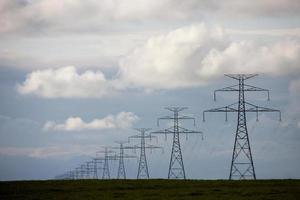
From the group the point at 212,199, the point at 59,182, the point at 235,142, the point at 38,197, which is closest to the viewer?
the point at 212,199

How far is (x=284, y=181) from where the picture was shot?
7762 cm

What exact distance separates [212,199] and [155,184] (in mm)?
20265

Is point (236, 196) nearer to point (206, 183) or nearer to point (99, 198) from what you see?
point (99, 198)

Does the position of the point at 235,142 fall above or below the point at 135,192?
above

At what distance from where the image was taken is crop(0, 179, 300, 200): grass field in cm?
6256

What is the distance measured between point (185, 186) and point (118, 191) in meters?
8.71

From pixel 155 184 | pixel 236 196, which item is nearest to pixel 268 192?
pixel 236 196

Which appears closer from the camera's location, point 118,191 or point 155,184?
point 118,191

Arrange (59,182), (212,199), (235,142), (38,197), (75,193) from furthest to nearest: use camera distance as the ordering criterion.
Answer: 1. (59,182)
2. (235,142)
3. (75,193)
4. (38,197)
5. (212,199)

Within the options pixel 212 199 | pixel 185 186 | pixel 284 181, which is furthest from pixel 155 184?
pixel 212 199

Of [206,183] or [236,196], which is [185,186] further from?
[236,196]

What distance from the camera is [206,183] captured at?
7806 centimetres

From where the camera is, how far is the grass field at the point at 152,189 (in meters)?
62.6

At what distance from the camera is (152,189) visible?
72750mm
